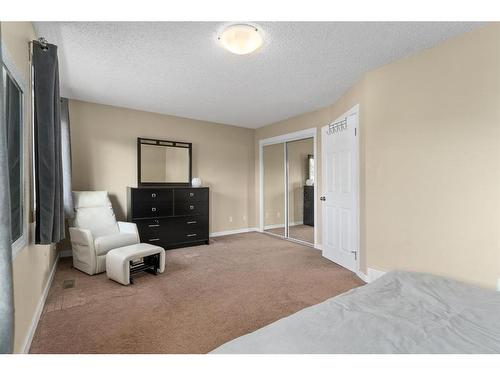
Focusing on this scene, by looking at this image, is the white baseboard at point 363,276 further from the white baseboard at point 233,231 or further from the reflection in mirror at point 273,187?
the white baseboard at point 233,231

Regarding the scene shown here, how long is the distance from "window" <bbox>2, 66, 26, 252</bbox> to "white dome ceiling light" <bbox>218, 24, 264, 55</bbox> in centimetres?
149

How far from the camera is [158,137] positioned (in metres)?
4.51

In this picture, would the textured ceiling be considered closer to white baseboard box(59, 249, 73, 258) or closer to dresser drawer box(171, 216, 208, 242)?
dresser drawer box(171, 216, 208, 242)

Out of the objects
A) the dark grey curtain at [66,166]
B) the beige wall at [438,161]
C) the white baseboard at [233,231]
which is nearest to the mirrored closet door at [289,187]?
the white baseboard at [233,231]

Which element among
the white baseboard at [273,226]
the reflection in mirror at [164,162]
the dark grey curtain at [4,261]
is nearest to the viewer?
the dark grey curtain at [4,261]

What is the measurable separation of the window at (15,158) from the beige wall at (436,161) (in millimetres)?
3080

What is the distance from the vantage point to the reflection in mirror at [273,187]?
220 inches

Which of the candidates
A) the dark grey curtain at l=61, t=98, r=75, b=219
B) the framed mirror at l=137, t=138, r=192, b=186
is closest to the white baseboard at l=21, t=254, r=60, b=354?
the dark grey curtain at l=61, t=98, r=75, b=219

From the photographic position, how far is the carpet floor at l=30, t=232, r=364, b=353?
174 centimetres

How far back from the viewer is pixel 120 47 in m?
2.27

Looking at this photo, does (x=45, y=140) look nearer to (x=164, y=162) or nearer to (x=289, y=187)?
(x=164, y=162)
